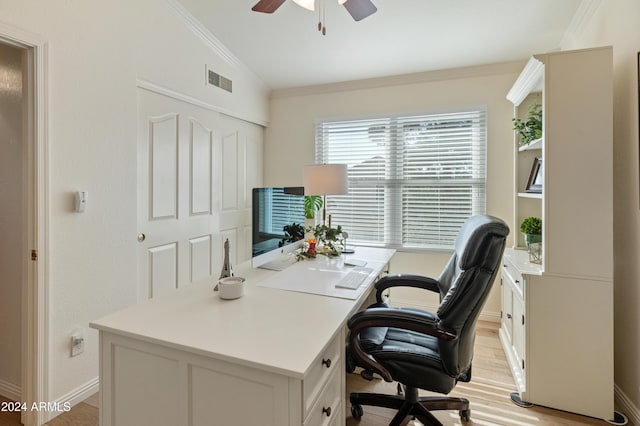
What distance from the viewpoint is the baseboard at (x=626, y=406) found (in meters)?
1.72

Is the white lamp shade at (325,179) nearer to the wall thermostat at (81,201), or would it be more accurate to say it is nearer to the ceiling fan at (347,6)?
the ceiling fan at (347,6)

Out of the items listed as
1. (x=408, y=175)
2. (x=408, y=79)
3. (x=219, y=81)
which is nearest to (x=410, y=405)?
(x=408, y=175)

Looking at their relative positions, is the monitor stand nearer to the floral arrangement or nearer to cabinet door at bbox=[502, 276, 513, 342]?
the floral arrangement

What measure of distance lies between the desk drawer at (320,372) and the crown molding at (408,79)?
2.81 m

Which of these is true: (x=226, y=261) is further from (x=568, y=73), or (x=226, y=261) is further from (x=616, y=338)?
(x=616, y=338)

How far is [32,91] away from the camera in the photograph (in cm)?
170

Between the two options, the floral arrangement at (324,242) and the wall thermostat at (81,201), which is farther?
the floral arrangement at (324,242)

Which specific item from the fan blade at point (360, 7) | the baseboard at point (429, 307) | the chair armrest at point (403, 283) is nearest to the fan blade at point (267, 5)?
the fan blade at point (360, 7)

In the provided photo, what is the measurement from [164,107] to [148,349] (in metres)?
2.02

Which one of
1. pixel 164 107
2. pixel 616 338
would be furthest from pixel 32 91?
pixel 616 338

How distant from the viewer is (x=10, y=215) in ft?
6.23

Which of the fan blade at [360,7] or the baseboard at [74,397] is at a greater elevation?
the fan blade at [360,7]

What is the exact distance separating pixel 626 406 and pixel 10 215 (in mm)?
3651

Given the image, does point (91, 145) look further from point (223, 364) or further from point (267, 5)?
point (223, 364)
